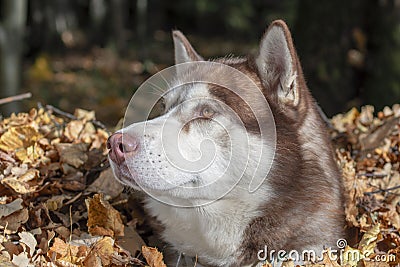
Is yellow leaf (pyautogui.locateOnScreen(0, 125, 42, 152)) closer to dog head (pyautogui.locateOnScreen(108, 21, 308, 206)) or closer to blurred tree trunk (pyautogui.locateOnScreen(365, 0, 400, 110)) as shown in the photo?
dog head (pyautogui.locateOnScreen(108, 21, 308, 206))

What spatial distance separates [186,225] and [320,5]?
5577mm

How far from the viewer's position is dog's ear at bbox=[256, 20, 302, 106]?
3.31 metres

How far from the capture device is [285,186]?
10.9 ft

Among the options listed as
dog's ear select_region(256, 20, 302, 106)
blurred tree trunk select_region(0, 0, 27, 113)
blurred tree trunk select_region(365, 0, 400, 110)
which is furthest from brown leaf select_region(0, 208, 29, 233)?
blurred tree trunk select_region(0, 0, 27, 113)

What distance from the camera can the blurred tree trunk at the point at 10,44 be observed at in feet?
30.8

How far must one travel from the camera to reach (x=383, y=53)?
7.64 meters

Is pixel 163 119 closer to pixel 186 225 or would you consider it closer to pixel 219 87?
pixel 219 87

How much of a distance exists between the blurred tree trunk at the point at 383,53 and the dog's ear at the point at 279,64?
416 centimetres

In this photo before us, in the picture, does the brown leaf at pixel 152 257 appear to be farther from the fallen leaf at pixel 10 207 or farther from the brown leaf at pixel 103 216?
the fallen leaf at pixel 10 207

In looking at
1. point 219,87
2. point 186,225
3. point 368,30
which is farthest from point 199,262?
point 368,30

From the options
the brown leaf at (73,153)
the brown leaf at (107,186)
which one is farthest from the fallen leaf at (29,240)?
the brown leaf at (73,153)

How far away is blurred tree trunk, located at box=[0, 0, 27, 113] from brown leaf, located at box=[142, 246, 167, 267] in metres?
6.94

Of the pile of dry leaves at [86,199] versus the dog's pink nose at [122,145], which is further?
the pile of dry leaves at [86,199]

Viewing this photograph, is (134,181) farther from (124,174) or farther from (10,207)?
(10,207)
